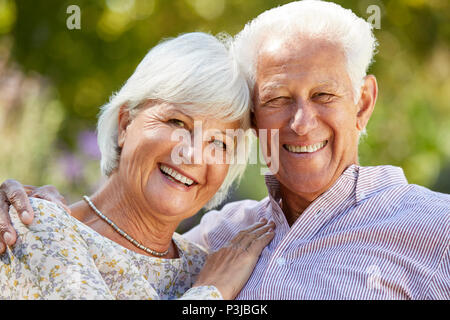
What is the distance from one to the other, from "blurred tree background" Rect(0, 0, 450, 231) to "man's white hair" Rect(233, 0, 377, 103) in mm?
3543

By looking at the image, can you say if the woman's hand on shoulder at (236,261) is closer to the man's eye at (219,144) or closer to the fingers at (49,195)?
the man's eye at (219,144)

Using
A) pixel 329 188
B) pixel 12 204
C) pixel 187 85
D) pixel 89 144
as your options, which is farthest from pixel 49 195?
pixel 89 144

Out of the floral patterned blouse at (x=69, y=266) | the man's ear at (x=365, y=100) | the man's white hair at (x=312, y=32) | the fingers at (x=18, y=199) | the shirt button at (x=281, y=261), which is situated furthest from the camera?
the man's ear at (x=365, y=100)

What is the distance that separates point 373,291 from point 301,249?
1.19ft

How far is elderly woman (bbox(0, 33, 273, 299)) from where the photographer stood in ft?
7.52

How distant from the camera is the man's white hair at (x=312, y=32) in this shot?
8.43 feet

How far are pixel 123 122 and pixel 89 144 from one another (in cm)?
460

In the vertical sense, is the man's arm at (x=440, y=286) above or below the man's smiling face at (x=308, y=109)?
below

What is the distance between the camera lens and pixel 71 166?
22.0 feet

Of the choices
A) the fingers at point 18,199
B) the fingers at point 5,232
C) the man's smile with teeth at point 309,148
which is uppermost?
the man's smile with teeth at point 309,148

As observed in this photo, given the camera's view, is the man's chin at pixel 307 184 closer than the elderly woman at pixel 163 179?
No

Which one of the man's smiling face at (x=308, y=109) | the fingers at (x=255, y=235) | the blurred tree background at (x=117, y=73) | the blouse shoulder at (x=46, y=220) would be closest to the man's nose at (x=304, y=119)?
the man's smiling face at (x=308, y=109)

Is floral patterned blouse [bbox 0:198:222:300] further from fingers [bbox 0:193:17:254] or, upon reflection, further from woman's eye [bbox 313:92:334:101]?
woman's eye [bbox 313:92:334:101]

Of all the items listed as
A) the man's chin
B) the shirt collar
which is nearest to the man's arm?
the shirt collar
